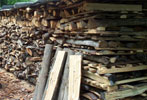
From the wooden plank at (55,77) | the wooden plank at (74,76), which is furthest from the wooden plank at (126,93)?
the wooden plank at (55,77)

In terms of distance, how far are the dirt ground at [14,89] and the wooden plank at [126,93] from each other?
8.25 feet

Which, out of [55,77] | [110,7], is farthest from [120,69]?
[55,77]

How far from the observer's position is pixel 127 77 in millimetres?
3699

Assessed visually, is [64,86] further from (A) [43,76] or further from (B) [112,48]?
(B) [112,48]

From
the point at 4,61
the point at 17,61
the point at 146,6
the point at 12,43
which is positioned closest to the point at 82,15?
→ the point at 146,6

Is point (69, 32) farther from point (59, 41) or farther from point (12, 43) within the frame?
point (12, 43)

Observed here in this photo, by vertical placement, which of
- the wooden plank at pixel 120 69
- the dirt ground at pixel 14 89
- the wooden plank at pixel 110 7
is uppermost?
the wooden plank at pixel 110 7

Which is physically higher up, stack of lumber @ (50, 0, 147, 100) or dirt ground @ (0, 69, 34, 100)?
stack of lumber @ (50, 0, 147, 100)

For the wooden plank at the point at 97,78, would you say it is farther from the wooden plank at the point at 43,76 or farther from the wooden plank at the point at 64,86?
the wooden plank at the point at 43,76

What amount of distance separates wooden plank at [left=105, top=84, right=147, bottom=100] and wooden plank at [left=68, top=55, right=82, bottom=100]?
55 centimetres

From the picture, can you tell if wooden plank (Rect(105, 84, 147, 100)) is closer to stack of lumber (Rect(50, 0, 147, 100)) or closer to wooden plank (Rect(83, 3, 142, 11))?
stack of lumber (Rect(50, 0, 147, 100))

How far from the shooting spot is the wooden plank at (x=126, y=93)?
3384 mm

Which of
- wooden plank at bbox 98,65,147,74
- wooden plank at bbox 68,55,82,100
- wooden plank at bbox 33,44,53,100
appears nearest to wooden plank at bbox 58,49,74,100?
wooden plank at bbox 68,55,82,100

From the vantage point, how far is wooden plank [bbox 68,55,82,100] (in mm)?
3564
